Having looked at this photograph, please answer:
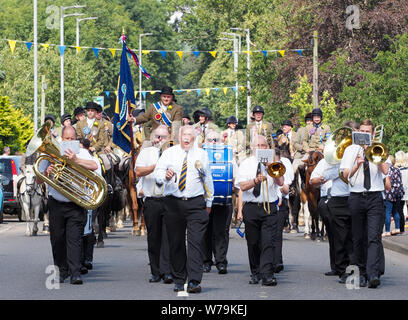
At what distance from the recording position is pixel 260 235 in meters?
14.9

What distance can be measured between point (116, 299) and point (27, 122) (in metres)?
49.0

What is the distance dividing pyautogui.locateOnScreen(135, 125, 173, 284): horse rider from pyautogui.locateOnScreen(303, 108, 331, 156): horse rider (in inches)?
318

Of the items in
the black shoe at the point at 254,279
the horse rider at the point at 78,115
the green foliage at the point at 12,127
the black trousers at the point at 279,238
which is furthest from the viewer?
the green foliage at the point at 12,127

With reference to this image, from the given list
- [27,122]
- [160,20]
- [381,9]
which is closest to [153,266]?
[381,9]

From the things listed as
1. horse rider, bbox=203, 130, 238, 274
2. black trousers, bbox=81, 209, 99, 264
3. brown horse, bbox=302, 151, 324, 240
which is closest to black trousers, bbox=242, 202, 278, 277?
horse rider, bbox=203, 130, 238, 274

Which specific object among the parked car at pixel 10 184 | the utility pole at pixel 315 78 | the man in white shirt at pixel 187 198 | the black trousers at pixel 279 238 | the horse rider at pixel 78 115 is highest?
the utility pole at pixel 315 78

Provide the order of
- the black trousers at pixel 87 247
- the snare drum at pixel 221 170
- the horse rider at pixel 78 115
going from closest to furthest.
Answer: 1. the snare drum at pixel 221 170
2. the black trousers at pixel 87 247
3. the horse rider at pixel 78 115

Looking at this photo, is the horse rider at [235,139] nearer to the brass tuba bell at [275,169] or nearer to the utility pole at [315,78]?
the brass tuba bell at [275,169]

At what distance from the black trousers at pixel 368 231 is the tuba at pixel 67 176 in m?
3.20

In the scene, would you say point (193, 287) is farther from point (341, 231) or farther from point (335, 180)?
point (335, 180)

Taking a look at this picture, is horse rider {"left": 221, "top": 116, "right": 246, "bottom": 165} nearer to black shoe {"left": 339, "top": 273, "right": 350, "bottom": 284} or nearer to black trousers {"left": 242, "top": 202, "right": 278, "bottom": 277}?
black shoe {"left": 339, "top": 273, "right": 350, "bottom": 284}

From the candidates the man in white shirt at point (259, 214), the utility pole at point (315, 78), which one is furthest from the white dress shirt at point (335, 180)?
the utility pole at point (315, 78)

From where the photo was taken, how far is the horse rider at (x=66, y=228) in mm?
14766

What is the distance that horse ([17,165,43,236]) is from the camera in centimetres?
2498
